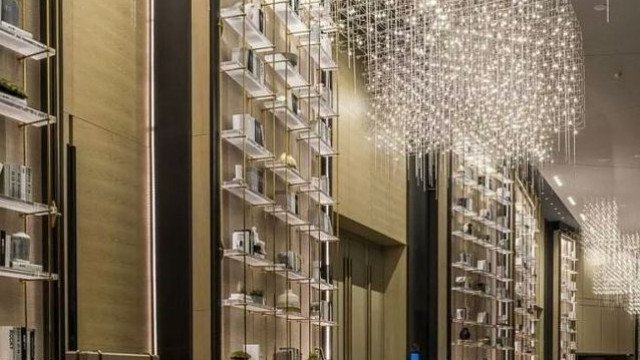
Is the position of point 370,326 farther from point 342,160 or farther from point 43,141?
point 43,141

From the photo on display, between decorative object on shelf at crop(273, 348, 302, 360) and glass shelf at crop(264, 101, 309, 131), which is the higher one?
glass shelf at crop(264, 101, 309, 131)

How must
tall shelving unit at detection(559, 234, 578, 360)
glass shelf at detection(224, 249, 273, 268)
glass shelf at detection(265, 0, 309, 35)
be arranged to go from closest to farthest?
glass shelf at detection(224, 249, 273, 268) → glass shelf at detection(265, 0, 309, 35) → tall shelving unit at detection(559, 234, 578, 360)

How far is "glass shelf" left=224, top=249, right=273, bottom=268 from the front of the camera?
7.40m

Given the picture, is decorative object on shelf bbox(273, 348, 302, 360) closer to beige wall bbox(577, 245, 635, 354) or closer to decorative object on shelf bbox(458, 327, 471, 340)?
decorative object on shelf bbox(458, 327, 471, 340)

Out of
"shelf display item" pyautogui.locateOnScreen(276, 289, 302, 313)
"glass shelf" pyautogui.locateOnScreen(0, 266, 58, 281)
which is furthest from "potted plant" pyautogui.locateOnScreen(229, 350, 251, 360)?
"glass shelf" pyautogui.locateOnScreen(0, 266, 58, 281)

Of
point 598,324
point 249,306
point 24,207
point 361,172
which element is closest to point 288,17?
point 249,306

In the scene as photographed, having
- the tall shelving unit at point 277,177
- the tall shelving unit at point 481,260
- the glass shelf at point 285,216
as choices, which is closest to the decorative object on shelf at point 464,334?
the tall shelving unit at point 481,260

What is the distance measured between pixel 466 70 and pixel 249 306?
10.6 ft

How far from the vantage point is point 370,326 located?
1343 cm

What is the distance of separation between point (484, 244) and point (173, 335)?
9.87 m

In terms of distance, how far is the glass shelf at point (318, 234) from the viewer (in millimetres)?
9294

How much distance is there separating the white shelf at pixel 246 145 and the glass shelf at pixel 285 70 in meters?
0.78

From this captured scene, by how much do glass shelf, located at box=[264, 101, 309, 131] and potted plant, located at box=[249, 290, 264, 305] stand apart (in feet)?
5.15

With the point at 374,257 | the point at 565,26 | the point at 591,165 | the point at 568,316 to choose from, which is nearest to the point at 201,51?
the point at 565,26
